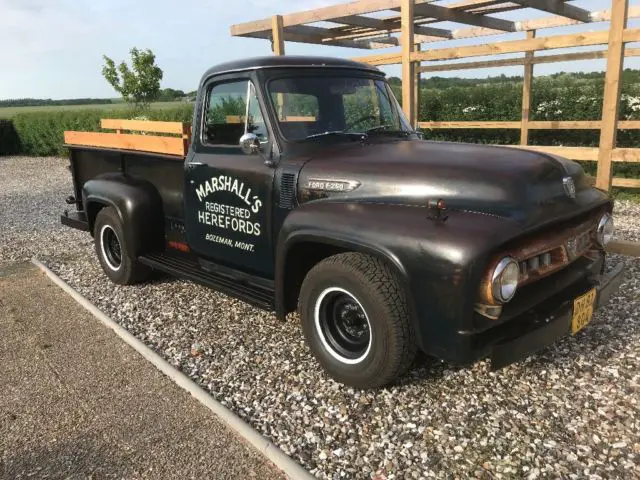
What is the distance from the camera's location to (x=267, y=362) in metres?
3.82

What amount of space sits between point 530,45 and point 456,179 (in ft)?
13.3

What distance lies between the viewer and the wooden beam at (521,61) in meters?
8.65

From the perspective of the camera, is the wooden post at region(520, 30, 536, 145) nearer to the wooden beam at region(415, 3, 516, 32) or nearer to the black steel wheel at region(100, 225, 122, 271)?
the wooden beam at region(415, 3, 516, 32)

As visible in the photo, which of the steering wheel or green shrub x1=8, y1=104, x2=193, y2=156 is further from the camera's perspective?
green shrub x1=8, y1=104, x2=193, y2=156

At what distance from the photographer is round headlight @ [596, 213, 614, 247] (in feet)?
11.5

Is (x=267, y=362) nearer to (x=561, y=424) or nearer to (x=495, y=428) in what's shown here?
(x=495, y=428)

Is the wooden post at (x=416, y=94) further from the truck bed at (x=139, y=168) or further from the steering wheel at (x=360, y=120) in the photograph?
the truck bed at (x=139, y=168)

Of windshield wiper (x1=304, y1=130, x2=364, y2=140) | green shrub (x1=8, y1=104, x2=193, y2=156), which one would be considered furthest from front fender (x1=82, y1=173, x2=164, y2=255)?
green shrub (x1=8, y1=104, x2=193, y2=156)

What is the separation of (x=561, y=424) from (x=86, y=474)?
253cm

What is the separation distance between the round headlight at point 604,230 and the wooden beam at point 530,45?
9.65 ft

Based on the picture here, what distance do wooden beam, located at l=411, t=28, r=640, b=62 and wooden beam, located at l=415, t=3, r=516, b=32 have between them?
1041 millimetres

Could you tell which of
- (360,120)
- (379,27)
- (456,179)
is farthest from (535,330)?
(379,27)

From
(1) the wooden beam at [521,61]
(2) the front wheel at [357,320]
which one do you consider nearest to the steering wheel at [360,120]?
(2) the front wheel at [357,320]

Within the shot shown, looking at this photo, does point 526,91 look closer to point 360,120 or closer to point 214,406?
point 360,120
